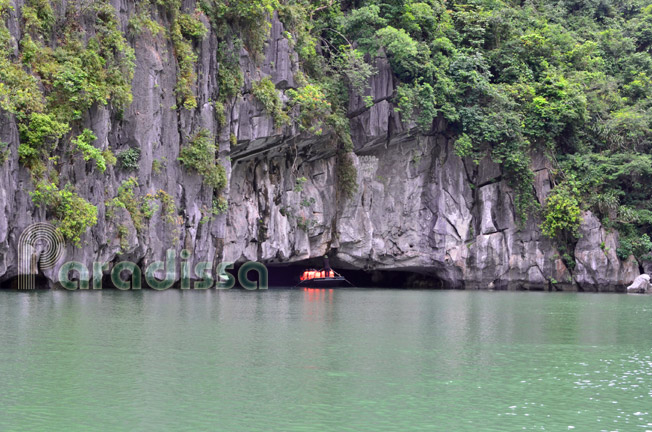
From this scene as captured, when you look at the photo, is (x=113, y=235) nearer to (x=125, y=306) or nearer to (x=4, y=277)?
(x=4, y=277)

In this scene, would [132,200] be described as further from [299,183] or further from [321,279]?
[321,279]

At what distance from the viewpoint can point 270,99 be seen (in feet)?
103

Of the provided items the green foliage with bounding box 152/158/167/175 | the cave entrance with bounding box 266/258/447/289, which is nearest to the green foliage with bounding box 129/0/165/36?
the green foliage with bounding box 152/158/167/175

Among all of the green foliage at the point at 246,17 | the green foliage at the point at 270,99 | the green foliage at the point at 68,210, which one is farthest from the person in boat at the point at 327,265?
the green foliage at the point at 68,210

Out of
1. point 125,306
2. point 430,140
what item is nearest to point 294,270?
point 430,140

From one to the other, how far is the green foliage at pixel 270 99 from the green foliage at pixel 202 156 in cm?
280

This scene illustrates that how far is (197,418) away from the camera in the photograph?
741cm

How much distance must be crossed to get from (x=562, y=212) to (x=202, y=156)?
17.3 metres

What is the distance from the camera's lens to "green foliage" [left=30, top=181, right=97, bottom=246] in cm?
2350

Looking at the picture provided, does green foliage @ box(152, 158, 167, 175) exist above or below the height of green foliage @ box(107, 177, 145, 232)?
above

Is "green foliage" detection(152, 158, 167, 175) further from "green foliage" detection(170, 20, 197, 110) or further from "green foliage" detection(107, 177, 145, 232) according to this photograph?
"green foliage" detection(170, 20, 197, 110)

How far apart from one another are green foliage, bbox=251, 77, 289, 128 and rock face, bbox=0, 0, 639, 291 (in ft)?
0.98

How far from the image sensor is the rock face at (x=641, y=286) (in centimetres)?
3494

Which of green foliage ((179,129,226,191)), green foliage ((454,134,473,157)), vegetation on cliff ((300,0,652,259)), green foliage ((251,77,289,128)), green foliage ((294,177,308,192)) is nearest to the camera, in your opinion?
green foliage ((179,129,226,191))
